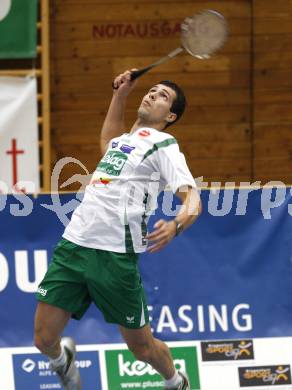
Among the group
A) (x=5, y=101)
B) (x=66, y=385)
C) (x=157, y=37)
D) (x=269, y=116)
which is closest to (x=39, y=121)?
(x=5, y=101)

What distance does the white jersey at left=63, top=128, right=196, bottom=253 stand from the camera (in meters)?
6.24

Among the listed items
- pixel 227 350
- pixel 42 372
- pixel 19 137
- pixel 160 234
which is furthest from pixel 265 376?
pixel 19 137

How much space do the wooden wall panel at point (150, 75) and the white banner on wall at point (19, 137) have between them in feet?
2.67

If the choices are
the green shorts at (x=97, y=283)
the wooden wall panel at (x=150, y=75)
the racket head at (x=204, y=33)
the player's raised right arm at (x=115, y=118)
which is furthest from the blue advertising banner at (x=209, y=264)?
the wooden wall panel at (x=150, y=75)

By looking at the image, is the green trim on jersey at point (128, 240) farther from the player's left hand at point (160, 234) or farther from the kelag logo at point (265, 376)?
the kelag logo at point (265, 376)

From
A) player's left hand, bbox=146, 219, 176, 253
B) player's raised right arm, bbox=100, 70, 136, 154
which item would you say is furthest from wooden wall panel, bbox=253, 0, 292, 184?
player's left hand, bbox=146, 219, 176, 253

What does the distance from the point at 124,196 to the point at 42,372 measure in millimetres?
1813

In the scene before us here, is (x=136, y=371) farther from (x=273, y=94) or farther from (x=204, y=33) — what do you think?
(x=273, y=94)

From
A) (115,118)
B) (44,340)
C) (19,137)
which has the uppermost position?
(19,137)

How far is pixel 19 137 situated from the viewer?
406 inches

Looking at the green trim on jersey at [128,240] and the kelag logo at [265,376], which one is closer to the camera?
the green trim on jersey at [128,240]

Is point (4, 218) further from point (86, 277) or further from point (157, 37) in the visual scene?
point (157, 37)

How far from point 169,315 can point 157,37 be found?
14.2 feet

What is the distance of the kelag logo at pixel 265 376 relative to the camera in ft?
24.4
